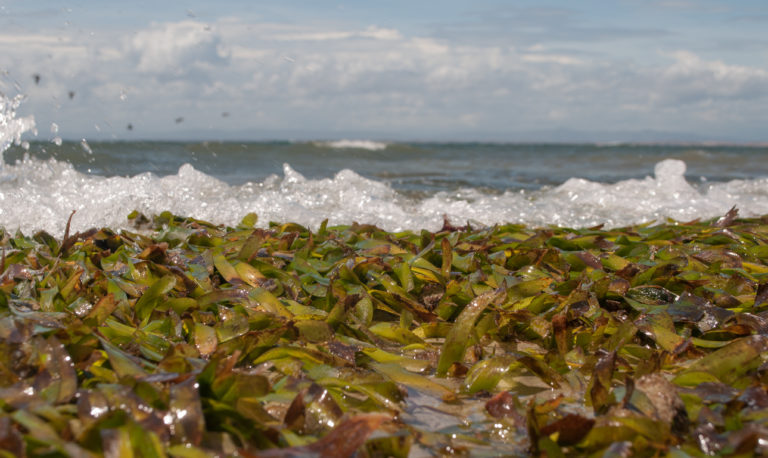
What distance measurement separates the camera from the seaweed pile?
4.15 ft

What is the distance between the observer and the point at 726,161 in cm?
1596

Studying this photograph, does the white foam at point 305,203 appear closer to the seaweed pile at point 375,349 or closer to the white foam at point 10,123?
the white foam at point 10,123

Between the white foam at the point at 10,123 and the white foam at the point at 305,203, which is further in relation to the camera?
the white foam at the point at 10,123

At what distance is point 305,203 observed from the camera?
17.0 feet

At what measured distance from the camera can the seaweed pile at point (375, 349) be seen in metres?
1.27

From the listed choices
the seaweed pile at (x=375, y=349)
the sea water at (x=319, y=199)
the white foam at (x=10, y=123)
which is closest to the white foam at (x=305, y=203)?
the sea water at (x=319, y=199)

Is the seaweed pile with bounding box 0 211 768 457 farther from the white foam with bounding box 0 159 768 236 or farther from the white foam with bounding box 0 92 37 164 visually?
the white foam with bounding box 0 92 37 164

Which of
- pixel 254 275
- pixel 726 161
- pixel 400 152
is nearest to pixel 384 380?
pixel 254 275

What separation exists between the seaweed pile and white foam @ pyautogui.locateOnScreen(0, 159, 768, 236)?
95 centimetres

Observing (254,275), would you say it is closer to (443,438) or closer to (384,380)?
(384,380)

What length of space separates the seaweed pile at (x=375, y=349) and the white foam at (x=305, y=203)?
0.95 metres

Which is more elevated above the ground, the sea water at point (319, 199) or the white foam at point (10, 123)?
the white foam at point (10, 123)

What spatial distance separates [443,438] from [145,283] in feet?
4.39

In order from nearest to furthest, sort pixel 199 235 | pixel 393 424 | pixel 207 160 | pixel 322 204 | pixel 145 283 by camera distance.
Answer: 1. pixel 393 424
2. pixel 145 283
3. pixel 199 235
4. pixel 322 204
5. pixel 207 160
